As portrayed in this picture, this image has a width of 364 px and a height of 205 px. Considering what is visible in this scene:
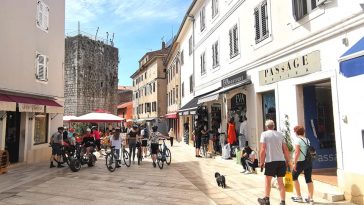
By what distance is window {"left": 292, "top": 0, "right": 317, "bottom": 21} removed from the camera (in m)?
8.65

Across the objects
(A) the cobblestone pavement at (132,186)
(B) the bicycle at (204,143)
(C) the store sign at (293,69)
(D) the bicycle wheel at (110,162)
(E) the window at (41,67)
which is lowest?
(A) the cobblestone pavement at (132,186)

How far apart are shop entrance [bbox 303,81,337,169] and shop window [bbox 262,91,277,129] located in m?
1.68

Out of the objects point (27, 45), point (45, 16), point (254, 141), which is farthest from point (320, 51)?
point (45, 16)

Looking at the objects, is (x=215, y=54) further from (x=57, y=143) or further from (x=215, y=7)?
(x=57, y=143)

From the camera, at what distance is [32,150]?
51.2ft

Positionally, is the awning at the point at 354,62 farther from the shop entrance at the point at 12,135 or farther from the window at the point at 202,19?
the window at the point at 202,19

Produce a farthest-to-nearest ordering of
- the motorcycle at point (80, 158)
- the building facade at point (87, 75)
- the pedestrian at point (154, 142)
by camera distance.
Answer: the building facade at point (87, 75), the pedestrian at point (154, 142), the motorcycle at point (80, 158)

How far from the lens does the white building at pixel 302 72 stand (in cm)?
707

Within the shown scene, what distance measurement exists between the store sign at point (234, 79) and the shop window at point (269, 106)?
1418 mm

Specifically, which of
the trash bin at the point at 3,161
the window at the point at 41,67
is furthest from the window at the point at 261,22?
the window at the point at 41,67

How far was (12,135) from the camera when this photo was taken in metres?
14.8

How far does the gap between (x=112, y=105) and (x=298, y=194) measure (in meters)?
36.2

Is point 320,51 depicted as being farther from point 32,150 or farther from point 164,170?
point 32,150

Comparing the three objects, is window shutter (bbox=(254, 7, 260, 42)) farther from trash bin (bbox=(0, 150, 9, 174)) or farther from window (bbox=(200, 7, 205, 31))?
trash bin (bbox=(0, 150, 9, 174))
